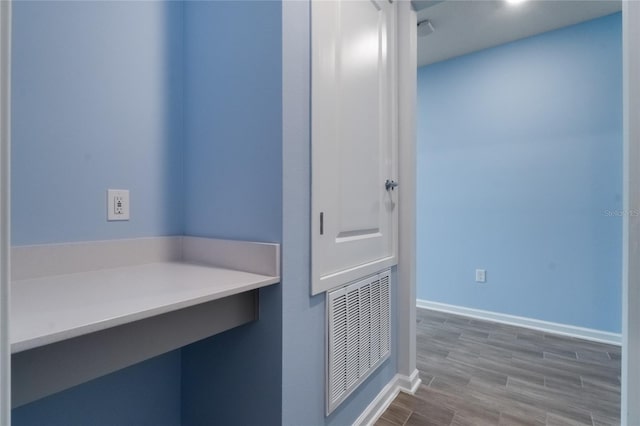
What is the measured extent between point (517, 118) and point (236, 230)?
2929 mm

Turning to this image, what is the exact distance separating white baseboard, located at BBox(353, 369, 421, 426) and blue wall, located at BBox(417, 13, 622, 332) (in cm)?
163

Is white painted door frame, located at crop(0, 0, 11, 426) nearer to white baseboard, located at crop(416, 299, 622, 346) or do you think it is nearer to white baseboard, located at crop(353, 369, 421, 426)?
white baseboard, located at crop(353, 369, 421, 426)

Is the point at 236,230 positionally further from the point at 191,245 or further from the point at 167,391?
the point at 167,391

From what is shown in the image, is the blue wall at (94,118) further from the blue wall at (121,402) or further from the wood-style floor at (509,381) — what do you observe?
the wood-style floor at (509,381)

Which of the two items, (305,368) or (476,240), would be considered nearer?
(305,368)

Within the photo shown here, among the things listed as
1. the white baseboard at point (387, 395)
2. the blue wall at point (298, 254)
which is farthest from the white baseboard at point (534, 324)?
the blue wall at point (298, 254)

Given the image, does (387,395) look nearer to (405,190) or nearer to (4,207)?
(405,190)

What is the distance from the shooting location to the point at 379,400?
1678 millimetres

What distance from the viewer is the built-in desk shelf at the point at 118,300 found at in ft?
2.12

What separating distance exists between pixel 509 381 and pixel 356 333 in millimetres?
1284

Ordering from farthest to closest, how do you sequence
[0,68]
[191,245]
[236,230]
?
1. [191,245]
2. [236,230]
3. [0,68]

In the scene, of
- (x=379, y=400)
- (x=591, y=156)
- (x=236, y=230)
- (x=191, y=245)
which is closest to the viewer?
(x=236, y=230)

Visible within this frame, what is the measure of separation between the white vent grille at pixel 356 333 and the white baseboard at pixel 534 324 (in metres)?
1.81

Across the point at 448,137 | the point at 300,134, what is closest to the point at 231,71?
the point at 300,134
